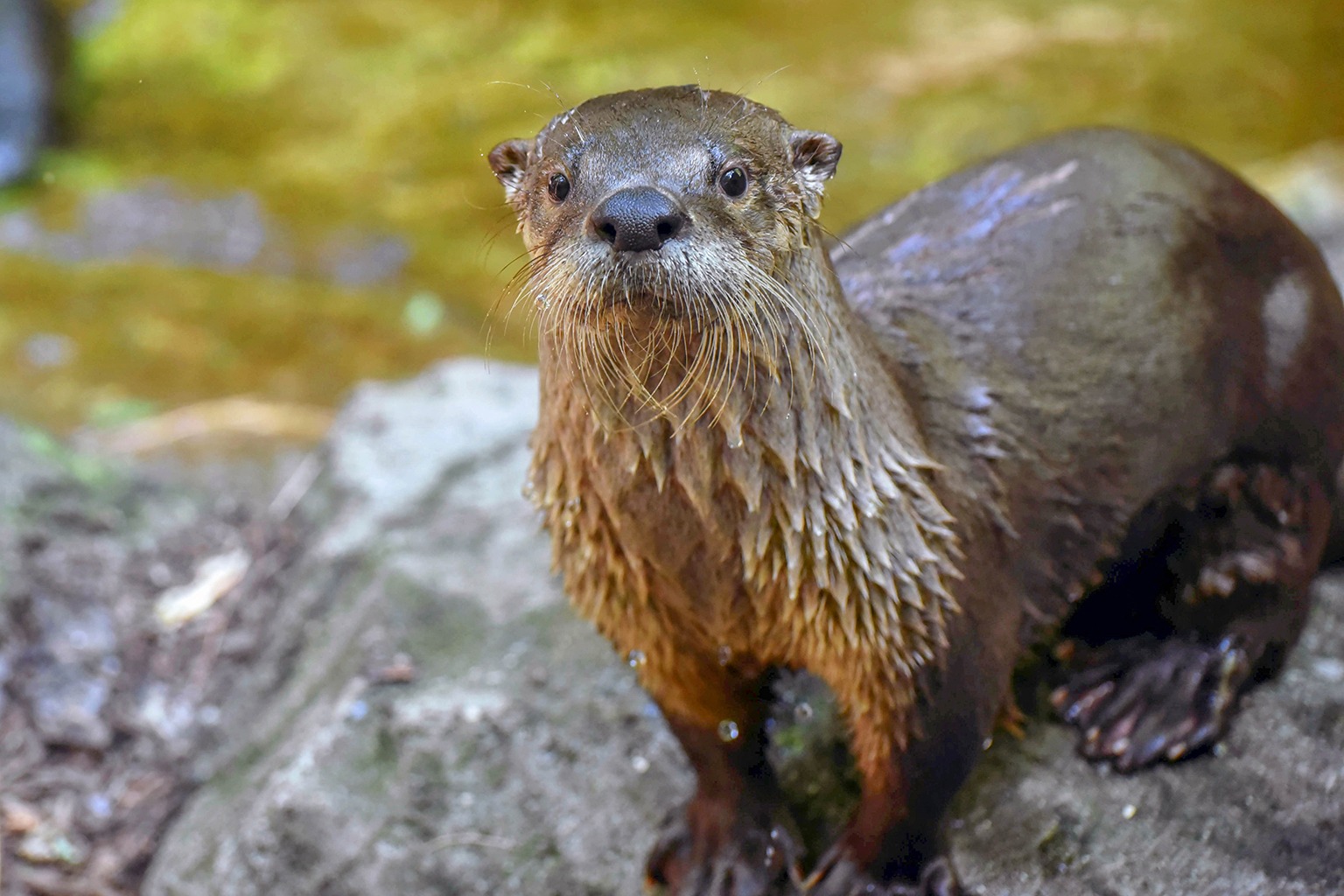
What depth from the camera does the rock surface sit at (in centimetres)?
212

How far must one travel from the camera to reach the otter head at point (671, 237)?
1.54 metres

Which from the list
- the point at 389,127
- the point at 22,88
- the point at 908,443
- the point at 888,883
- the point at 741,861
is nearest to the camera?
the point at 908,443

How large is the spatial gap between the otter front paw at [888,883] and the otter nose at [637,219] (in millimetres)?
1095

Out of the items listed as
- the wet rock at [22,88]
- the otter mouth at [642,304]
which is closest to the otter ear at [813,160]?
the otter mouth at [642,304]

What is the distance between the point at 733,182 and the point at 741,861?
113cm

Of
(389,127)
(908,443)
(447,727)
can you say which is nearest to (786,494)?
(908,443)

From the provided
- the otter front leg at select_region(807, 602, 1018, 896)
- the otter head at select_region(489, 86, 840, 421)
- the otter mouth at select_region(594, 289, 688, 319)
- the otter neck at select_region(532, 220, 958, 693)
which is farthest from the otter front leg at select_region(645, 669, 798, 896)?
the otter mouth at select_region(594, 289, 688, 319)

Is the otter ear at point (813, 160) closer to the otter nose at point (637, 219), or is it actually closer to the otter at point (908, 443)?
the otter at point (908, 443)

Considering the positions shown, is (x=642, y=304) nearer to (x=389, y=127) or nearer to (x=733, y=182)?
(x=733, y=182)

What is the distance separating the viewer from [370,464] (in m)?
3.39

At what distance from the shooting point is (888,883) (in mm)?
2084

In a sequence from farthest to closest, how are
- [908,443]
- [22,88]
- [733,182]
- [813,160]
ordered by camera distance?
[22,88] < [908,443] < [813,160] < [733,182]

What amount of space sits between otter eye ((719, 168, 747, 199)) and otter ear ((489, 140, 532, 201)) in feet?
1.05

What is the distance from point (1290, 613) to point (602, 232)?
146 cm
